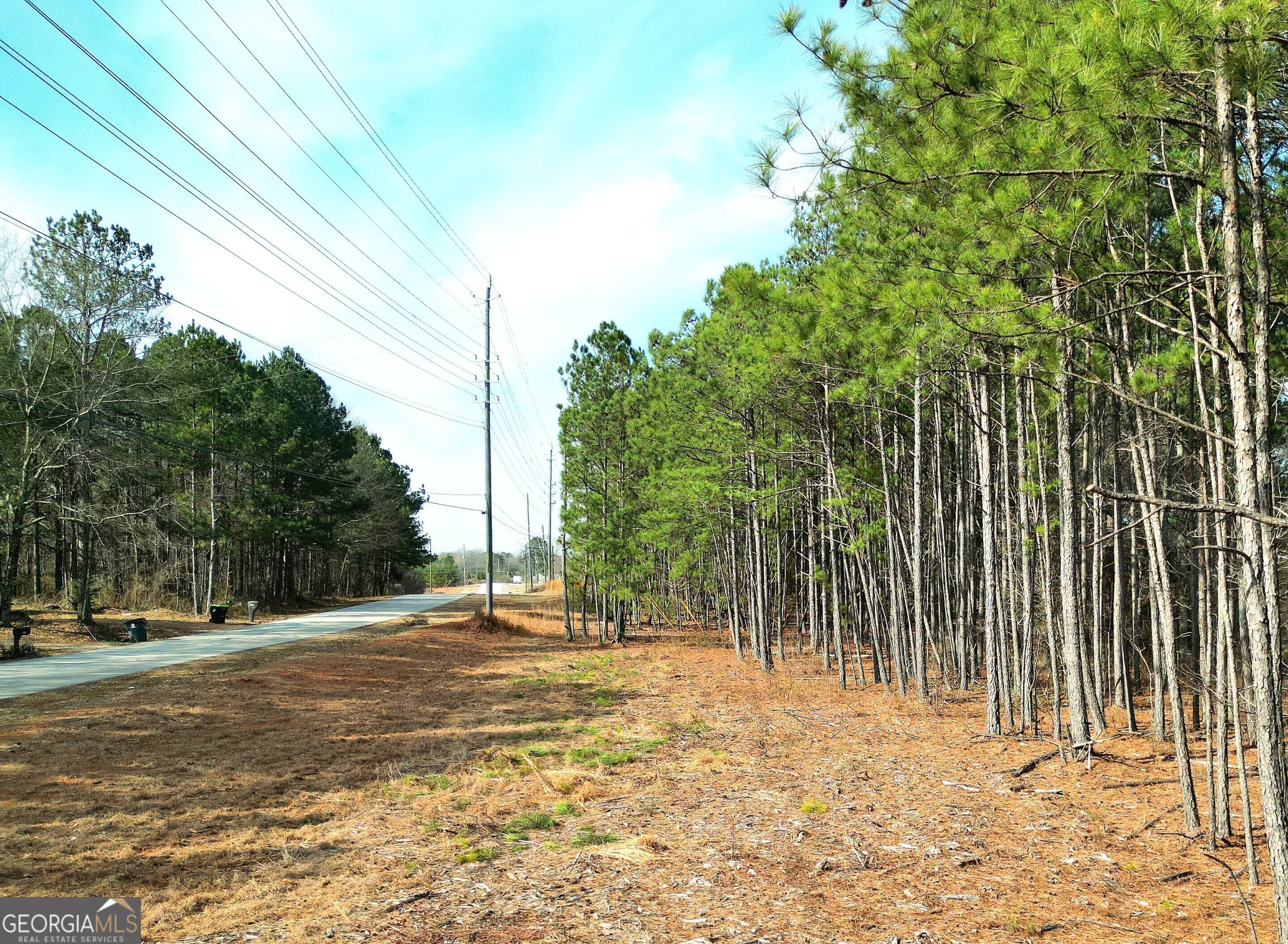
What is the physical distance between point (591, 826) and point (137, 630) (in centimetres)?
1602

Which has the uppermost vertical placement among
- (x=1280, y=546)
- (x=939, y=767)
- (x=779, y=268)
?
(x=779, y=268)

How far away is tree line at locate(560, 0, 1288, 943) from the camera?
11.7 feet

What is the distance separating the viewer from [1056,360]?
5.45 metres

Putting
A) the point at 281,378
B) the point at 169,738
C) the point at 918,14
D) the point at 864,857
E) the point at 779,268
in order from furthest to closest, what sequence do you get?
1. the point at 281,378
2. the point at 779,268
3. the point at 169,738
4. the point at 864,857
5. the point at 918,14

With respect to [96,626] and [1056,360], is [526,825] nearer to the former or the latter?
[1056,360]

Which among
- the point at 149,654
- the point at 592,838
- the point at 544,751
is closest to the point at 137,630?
the point at 149,654

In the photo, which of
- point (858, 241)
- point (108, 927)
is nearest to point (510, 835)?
point (108, 927)

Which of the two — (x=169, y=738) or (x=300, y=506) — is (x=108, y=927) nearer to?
(x=169, y=738)

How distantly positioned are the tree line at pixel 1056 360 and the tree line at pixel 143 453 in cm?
1495

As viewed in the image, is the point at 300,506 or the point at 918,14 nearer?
the point at 918,14

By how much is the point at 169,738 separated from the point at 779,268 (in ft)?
33.2

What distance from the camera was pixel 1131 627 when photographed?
9.18 m

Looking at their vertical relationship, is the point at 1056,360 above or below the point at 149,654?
above

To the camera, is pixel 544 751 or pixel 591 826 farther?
pixel 544 751
